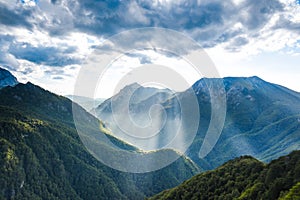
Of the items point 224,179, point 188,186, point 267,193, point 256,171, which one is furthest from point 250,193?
point 188,186

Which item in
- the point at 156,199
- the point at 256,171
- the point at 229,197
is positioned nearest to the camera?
the point at 229,197

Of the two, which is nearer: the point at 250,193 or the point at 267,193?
the point at 267,193

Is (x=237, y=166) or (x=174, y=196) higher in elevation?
(x=237, y=166)

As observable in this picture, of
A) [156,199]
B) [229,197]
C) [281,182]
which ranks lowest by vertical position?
[156,199]

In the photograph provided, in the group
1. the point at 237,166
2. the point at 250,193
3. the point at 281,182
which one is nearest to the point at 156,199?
the point at 237,166

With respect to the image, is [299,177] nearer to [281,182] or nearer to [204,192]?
[281,182]

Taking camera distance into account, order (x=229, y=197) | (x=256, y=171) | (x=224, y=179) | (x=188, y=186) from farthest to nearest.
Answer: (x=188, y=186) → (x=224, y=179) → (x=256, y=171) → (x=229, y=197)
